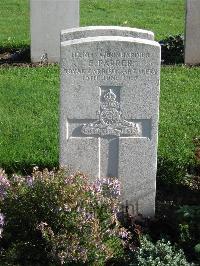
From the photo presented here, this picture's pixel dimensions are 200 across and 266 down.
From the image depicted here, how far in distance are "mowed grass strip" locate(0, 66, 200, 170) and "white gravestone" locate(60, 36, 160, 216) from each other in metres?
1.27

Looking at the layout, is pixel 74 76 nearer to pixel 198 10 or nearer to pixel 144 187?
pixel 144 187

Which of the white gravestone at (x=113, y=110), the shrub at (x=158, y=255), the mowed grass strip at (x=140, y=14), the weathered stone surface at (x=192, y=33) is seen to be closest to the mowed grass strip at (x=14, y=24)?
the mowed grass strip at (x=140, y=14)

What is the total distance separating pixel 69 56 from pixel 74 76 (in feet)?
0.51

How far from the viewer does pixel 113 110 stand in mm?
5191

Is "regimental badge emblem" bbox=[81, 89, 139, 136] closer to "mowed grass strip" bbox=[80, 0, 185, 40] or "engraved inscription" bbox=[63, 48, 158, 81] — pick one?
"engraved inscription" bbox=[63, 48, 158, 81]

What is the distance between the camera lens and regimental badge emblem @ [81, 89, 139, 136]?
16.9ft

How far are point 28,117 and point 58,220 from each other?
11.3 feet

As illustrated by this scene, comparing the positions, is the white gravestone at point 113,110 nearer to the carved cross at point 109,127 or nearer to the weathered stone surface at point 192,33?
the carved cross at point 109,127

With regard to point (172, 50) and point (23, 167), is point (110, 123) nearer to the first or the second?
point (23, 167)

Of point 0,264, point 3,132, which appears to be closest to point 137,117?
point 0,264

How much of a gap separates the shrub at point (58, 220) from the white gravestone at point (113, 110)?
1.11 feet

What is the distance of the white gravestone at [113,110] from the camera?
505 cm

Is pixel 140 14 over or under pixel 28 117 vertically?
over

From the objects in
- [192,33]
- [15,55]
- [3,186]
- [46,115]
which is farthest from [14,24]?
[3,186]
